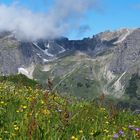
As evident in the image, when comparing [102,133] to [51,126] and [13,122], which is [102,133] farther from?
[13,122]

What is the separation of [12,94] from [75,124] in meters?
3.75

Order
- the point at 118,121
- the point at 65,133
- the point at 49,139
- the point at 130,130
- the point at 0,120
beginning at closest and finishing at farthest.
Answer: the point at 49,139, the point at 65,133, the point at 0,120, the point at 130,130, the point at 118,121

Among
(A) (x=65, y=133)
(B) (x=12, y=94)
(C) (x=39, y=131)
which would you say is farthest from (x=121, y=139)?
(B) (x=12, y=94)

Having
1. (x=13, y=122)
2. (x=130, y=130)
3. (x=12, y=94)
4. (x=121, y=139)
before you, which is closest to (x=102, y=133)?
(x=121, y=139)

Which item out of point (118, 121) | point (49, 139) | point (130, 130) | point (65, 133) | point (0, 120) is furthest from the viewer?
point (118, 121)

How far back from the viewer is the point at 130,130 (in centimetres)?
911

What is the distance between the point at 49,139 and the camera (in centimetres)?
670

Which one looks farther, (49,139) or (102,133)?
(102,133)

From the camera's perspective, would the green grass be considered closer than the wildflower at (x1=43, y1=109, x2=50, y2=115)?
Yes

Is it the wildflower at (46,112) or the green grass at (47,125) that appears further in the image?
the wildflower at (46,112)

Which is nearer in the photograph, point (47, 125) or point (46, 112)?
point (47, 125)

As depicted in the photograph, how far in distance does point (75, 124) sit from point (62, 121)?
757 mm

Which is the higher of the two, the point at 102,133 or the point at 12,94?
the point at 12,94

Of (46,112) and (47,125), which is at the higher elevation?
(46,112)
